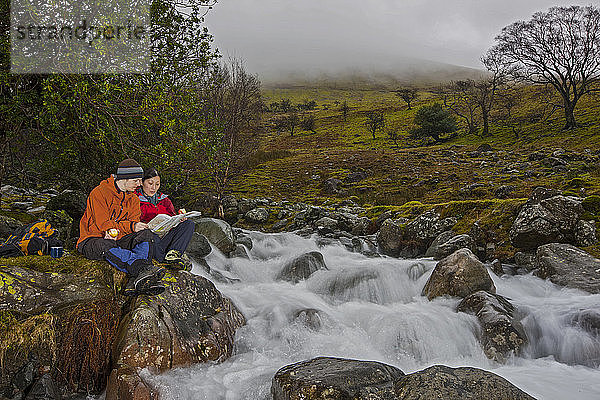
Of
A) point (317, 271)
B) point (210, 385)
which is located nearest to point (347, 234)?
point (317, 271)

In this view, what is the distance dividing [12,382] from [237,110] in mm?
20024

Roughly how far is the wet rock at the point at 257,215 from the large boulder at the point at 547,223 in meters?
13.9

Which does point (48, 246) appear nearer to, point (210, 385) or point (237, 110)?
point (210, 385)

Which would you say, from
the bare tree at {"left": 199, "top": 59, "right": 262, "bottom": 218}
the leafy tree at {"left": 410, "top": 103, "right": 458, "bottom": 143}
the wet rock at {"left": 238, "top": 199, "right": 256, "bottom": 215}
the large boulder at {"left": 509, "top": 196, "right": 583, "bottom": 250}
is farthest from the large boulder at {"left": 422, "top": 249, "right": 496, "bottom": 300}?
the leafy tree at {"left": 410, "top": 103, "right": 458, "bottom": 143}

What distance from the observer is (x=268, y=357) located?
749cm

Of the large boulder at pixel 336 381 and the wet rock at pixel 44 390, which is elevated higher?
the large boulder at pixel 336 381

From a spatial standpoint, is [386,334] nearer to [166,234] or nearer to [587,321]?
[587,321]

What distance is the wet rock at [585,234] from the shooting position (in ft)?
37.9

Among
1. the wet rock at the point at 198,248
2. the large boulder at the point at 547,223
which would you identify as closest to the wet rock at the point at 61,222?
the wet rock at the point at 198,248

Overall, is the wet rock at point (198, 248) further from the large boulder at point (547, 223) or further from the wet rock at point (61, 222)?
the large boulder at point (547, 223)

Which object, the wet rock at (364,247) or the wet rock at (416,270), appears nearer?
the wet rock at (416,270)

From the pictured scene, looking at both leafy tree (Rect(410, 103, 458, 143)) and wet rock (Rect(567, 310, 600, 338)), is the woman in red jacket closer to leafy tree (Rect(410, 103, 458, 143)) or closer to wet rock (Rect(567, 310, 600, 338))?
wet rock (Rect(567, 310, 600, 338))

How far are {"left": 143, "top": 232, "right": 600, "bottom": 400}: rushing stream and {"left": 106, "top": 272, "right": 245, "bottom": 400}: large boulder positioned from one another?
244 mm

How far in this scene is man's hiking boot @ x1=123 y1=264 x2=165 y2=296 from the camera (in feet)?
22.1
